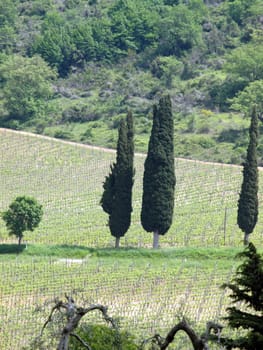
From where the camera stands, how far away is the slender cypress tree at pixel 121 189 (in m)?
61.1

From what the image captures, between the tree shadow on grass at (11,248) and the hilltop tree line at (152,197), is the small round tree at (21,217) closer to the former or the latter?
the hilltop tree line at (152,197)

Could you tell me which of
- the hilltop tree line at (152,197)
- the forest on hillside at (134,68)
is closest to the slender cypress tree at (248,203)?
the hilltop tree line at (152,197)

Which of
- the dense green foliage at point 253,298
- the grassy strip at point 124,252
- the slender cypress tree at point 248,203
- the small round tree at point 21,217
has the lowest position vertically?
the dense green foliage at point 253,298

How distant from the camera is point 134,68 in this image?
111625mm

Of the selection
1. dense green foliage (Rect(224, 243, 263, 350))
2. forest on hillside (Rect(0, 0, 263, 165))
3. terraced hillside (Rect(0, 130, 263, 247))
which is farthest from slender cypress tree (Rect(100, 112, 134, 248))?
dense green foliage (Rect(224, 243, 263, 350))

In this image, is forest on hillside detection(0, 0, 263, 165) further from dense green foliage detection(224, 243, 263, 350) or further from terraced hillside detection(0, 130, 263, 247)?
dense green foliage detection(224, 243, 263, 350)

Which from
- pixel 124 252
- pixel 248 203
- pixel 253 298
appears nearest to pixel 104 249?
pixel 124 252

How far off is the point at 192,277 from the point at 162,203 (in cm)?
777

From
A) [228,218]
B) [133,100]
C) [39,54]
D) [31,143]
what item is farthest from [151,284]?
[39,54]

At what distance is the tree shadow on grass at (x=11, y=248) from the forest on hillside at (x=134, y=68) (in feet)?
76.5

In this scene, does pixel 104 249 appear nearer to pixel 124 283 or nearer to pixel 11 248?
pixel 11 248

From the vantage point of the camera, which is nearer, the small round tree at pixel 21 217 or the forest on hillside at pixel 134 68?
the small round tree at pixel 21 217

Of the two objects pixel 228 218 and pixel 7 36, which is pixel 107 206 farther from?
pixel 7 36

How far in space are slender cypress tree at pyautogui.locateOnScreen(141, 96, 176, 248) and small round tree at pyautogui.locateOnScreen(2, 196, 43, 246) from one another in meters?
4.87
